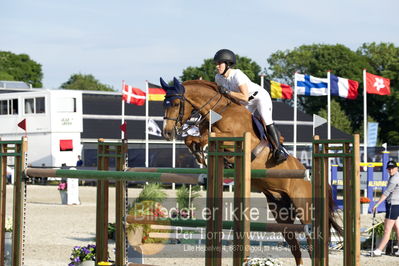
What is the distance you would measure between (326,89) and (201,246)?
35.7 ft

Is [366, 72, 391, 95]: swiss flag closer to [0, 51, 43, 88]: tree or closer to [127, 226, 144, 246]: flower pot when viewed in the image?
[127, 226, 144, 246]: flower pot

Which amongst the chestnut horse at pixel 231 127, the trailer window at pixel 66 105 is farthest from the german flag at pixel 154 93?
the chestnut horse at pixel 231 127

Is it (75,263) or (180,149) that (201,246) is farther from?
(180,149)

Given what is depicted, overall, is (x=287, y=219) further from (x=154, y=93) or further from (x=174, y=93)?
(x=154, y=93)

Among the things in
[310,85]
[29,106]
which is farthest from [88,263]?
[29,106]

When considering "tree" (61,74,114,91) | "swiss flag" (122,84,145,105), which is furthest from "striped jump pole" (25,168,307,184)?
"tree" (61,74,114,91)

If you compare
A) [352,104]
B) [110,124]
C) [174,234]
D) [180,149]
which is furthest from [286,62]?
[174,234]

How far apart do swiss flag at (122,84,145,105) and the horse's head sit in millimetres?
18438

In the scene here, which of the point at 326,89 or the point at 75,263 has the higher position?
the point at 326,89

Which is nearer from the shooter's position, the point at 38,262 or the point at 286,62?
the point at 38,262

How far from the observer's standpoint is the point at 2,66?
72.2 meters

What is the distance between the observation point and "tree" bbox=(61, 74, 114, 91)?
253ft

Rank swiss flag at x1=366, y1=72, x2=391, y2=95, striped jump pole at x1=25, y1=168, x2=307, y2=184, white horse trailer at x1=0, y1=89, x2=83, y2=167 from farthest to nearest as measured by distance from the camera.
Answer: white horse trailer at x1=0, y1=89, x2=83, y2=167 → swiss flag at x1=366, y1=72, x2=391, y2=95 → striped jump pole at x1=25, y1=168, x2=307, y2=184

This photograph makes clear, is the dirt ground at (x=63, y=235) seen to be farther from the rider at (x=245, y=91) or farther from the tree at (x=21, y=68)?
the tree at (x=21, y=68)
